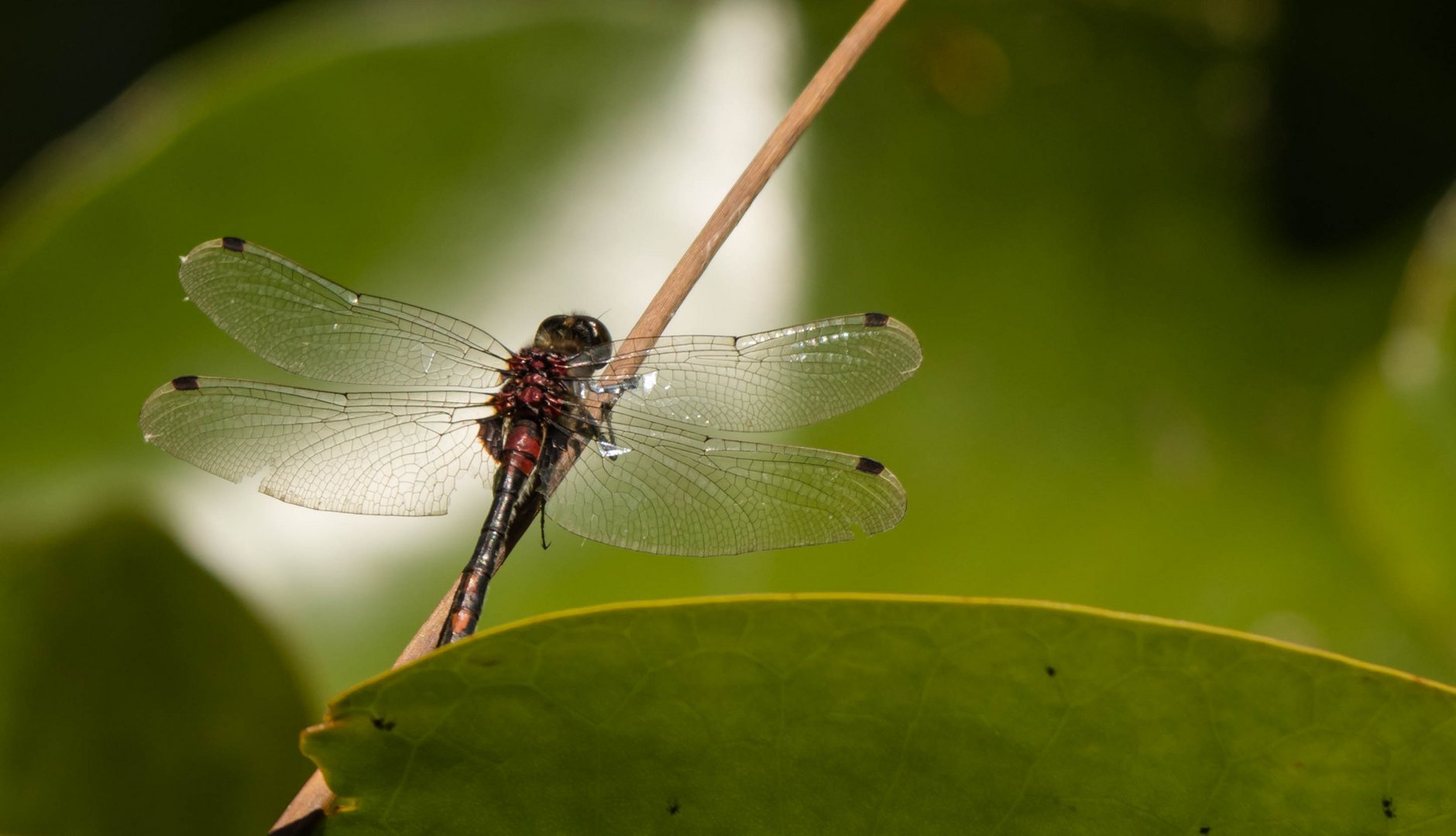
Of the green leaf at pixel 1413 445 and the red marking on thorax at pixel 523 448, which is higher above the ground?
the red marking on thorax at pixel 523 448

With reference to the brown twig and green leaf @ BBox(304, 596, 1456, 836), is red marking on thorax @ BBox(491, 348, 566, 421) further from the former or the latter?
green leaf @ BBox(304, 596, 1456, 836)

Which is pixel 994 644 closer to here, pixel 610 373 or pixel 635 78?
pixel 610 373

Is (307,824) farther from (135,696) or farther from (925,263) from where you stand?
(925,263)

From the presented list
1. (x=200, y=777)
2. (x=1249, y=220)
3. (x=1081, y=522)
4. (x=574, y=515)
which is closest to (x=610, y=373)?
(x=574, y=515)

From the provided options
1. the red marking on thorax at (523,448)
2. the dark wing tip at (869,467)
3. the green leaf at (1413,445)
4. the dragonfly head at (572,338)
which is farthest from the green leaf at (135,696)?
the green leaf at (1413,445)

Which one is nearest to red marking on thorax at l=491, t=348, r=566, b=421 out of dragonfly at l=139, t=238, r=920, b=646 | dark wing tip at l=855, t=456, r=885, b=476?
dragonfly at l=139, t=238, r=920, b=646

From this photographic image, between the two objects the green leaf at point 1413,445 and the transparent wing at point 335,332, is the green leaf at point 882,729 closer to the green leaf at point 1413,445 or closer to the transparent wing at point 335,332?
the transparent wing at point 335,332
